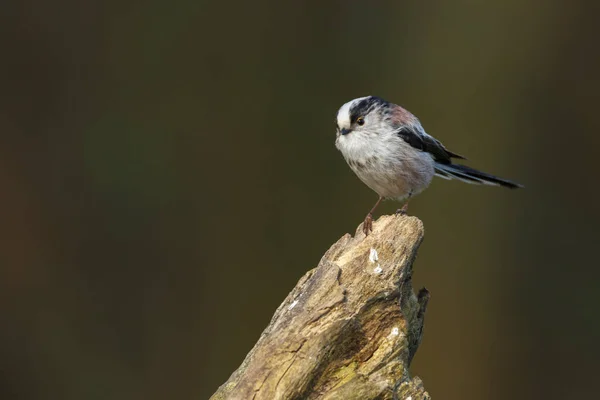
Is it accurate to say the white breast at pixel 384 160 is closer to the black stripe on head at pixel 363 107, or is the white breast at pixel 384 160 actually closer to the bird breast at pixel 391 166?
the bird breast at pixel 391 166

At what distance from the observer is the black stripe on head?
4281 millimetres

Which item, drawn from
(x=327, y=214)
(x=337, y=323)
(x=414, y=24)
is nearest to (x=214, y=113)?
(x=327, y=214)

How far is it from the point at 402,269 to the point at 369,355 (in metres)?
0.41

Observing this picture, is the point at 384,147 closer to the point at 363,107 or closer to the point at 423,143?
the point at 363,107

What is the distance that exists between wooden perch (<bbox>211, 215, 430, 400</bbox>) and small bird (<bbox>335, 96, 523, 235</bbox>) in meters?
1.01

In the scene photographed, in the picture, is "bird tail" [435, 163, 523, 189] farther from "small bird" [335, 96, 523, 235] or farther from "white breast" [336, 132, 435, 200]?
"white breast" [336, 132, 435, 200]

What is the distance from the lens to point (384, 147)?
4.23m

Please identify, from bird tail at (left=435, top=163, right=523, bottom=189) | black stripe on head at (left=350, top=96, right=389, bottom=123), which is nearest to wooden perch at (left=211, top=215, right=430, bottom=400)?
black stripe on head at (left=350, top=96, right=389, bottom=123)

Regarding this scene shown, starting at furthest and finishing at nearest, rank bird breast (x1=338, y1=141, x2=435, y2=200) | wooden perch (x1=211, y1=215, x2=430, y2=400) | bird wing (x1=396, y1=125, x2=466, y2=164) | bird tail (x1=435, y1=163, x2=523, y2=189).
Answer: bird tail (x1=435, y1=163, x2=523, y2=189) → bird wing (x1=396, y1=125, x2=466, y2=164) → bird breast (x1=338, y1=141, x2=435, y2=200) → wooden perch (x1=211, y1=215, x2=430, y2=400)

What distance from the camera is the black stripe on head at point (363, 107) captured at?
4281mm

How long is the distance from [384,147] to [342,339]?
1.56 metres

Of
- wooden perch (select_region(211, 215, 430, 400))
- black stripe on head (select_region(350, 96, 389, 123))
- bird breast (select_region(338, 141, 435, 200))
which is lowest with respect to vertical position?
wooden perch (select_region(211, 215, 430, 400))

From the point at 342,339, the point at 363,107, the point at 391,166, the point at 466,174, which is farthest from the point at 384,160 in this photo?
the point at 342,339

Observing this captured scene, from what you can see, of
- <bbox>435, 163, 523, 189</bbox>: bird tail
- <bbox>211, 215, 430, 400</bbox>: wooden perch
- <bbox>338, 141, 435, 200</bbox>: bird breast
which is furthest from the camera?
<bbox>435, 163, 523, 189</bbox>: bird tail
